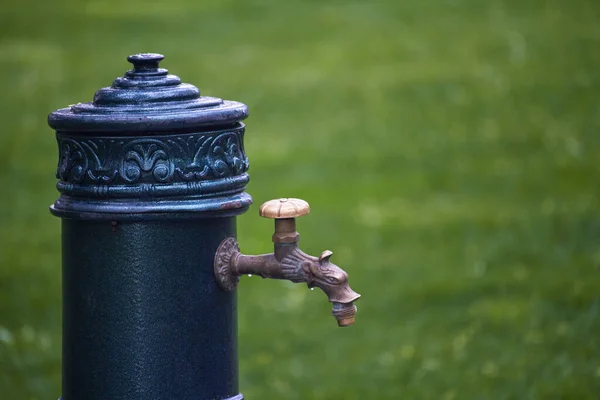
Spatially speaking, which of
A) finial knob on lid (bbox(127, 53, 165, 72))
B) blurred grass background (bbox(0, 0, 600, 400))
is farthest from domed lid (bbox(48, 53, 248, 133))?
blurred grass background (bbox(0, 0, 600, 400))

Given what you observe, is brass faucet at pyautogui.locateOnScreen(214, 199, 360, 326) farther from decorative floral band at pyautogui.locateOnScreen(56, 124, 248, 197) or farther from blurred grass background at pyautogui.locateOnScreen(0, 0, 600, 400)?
blurred grass background at pyautogui.locateOnScreen(0, 0, 600, 400)

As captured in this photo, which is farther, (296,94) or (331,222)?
(296,94)

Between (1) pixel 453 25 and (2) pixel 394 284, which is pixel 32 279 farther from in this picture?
(1) pixel 453 25

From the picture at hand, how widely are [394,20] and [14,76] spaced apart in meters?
4.03

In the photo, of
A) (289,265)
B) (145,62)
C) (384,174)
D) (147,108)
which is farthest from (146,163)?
(384,174)

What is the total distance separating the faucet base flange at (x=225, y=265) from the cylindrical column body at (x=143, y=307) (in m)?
0.02

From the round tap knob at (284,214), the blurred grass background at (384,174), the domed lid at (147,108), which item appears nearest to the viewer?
the domed lid at (147,108)

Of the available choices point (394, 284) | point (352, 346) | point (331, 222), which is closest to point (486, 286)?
point (394, 284)

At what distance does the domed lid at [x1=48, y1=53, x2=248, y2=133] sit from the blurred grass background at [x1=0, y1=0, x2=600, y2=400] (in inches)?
86.5

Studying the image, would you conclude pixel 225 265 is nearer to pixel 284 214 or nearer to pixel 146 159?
pixel 284 214

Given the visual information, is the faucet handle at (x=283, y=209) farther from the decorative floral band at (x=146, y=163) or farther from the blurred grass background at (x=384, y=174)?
the blurred grass background at (x=384, y=174)

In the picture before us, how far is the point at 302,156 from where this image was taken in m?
9.05

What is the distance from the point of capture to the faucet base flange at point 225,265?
10.3 ft

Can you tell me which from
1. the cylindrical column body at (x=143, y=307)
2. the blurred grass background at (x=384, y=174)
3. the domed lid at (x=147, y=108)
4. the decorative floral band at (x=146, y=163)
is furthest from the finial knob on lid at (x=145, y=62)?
the blurred grass background at (x=384, y=174)
